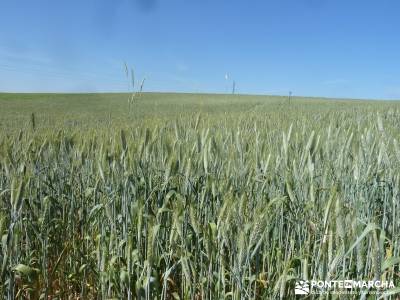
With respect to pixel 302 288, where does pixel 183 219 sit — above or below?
above

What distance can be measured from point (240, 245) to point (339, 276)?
412 mm

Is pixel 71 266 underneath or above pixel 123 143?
underneath

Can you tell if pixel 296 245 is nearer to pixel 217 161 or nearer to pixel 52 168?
pixel 217 161

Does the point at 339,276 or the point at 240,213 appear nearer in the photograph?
the point at 240,213

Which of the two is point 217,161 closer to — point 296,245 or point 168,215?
point 168,215

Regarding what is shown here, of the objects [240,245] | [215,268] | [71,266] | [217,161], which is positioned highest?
[217,161]

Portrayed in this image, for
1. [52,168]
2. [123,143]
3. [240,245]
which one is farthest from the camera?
[52,168]

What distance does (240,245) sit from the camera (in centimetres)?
94

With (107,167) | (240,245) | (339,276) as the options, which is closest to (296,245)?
(339,276)

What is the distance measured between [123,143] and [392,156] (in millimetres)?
1345

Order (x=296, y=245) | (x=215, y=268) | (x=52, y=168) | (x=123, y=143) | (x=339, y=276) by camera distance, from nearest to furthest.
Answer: (x=339, y=276) < (x=215, y=268) < (x=296, y=245) < (x=123, y=143) < (x=52, y=168)

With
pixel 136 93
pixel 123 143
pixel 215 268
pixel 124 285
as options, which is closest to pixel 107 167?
pixel 123 143

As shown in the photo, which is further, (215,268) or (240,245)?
(215,268)

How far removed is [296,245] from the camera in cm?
150
